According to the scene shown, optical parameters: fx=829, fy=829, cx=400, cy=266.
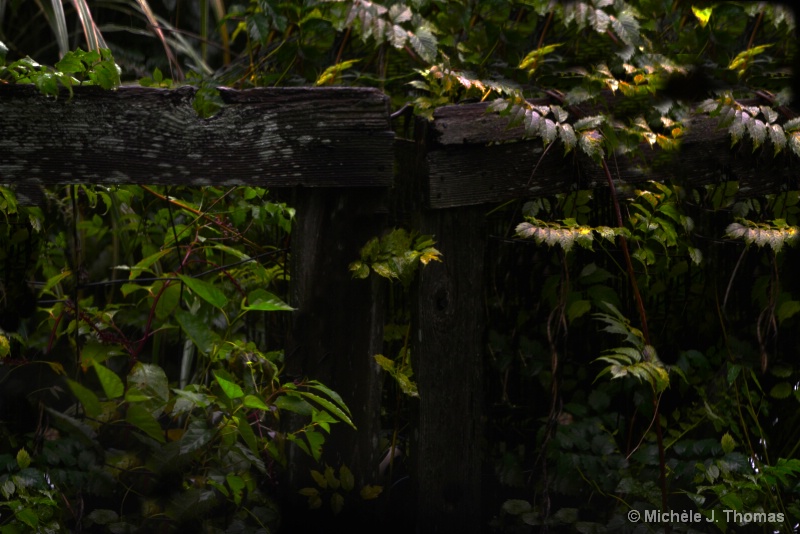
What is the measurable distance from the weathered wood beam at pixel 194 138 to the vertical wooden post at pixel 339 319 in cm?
9

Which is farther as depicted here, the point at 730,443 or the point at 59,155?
the point at 730,443

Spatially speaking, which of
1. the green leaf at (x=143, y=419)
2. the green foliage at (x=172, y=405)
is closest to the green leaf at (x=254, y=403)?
the green foliage at (x=172, y=405)

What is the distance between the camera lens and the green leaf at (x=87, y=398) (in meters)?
1.94

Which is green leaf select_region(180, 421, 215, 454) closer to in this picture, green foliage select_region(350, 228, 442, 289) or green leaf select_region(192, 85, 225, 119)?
green foliage select_region(350, 228, 442, 289)

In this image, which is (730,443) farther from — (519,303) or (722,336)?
(519,303)

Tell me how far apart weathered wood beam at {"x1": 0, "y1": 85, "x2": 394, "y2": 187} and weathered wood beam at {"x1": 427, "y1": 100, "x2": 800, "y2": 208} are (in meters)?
0.16

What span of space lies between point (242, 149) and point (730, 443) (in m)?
1.54

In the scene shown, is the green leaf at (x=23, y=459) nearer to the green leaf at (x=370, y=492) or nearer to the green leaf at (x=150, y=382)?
the green leaf at (x=150, y=382)

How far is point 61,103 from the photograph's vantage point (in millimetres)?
1759

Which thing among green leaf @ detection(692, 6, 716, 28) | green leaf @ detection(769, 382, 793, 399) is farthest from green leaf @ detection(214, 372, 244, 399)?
green leaf @ detection(769, 382, 793, 399)

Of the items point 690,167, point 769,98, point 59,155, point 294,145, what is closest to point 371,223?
point 294,145

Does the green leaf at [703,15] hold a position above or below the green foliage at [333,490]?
above

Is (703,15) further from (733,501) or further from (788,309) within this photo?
(733,501)

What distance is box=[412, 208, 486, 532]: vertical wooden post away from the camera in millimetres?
2062
